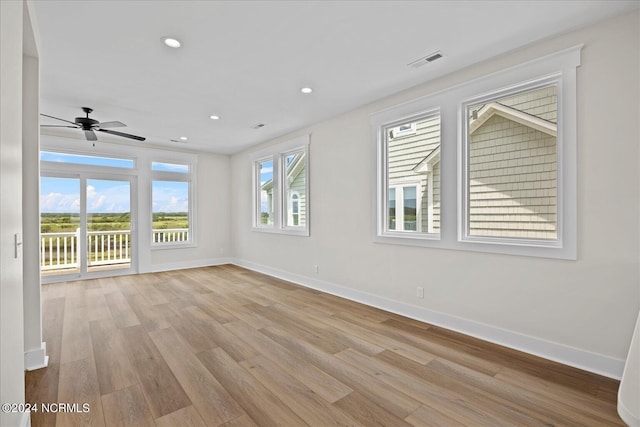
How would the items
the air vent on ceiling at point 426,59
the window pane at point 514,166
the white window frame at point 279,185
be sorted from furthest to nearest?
the white window frame at point 279,185, the air vent on ceiling at point 426,59, the window pane at point 514,166

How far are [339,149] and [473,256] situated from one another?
241cm

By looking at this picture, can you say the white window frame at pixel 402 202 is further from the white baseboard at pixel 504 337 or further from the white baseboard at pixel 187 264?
the white baseboard at pixel 187 264

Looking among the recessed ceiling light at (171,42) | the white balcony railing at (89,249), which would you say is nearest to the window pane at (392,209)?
the recessed ceiling light at (171,42)

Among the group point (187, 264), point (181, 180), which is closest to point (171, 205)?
point (181, 180)

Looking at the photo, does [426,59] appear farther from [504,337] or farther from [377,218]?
[504,337]

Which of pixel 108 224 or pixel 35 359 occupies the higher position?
pixel 108 224

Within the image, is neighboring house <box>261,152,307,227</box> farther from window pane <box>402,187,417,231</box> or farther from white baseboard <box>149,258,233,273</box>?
white baseboard <box>149,258,233,273</box>

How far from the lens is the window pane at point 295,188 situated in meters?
5.52

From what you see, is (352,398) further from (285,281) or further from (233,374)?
(285,281)

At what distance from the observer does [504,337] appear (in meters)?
2.84

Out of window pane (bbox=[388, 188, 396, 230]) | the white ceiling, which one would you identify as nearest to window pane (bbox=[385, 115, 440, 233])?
window pane (bbox=[388, 188, 396, 230])

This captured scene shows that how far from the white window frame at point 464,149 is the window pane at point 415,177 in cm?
10

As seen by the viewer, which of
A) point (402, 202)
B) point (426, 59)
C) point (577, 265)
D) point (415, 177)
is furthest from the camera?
point (402, 202)

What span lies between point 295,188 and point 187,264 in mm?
3235
